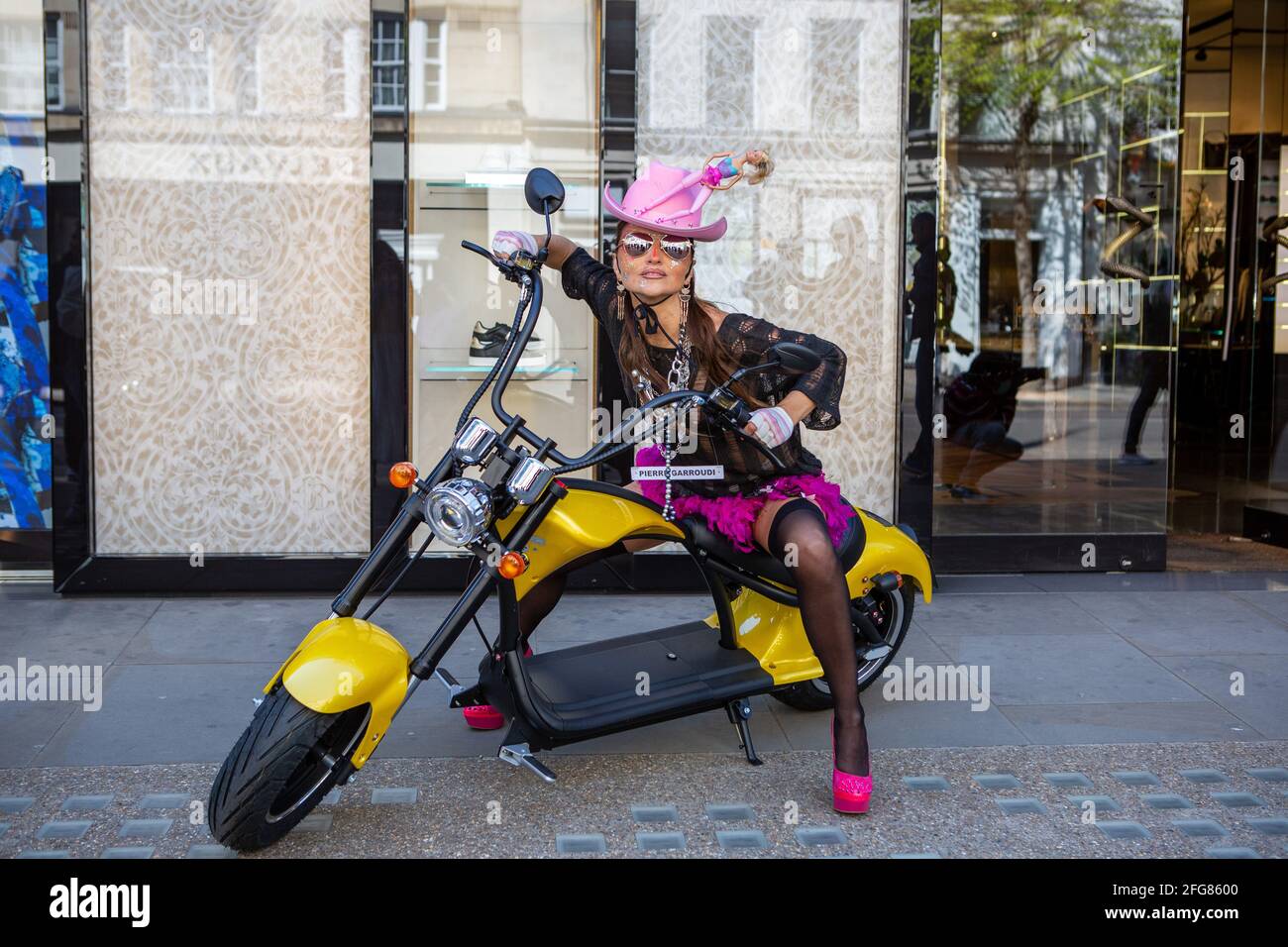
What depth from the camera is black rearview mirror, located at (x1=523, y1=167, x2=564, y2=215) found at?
3793 mm

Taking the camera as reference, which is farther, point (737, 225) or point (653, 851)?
point (737, 225)

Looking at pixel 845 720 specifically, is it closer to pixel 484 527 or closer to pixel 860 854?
pixel 860 854

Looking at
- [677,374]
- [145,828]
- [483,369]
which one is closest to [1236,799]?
[677,374]

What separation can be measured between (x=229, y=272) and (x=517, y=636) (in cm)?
340

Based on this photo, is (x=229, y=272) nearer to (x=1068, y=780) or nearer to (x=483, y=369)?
(x=483, y=369)

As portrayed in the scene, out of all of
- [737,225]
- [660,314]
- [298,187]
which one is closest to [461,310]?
[298,187]

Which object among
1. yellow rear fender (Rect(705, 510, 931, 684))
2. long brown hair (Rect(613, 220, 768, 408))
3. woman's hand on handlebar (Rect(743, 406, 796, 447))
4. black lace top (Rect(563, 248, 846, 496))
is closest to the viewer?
woman's hand on handlebar (Rect(743, 406, 796, 447))

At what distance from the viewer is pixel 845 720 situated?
3.97m

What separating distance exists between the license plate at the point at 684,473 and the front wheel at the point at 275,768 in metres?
1.04

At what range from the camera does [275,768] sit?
11.0 ft

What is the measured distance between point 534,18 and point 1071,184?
3519 millimetres

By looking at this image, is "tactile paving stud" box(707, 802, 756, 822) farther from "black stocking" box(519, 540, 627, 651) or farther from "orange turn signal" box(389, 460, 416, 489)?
"orange turn signal" box(389, 460, 416, 489)

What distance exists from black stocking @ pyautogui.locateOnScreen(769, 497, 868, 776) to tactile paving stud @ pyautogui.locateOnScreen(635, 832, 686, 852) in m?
0.55

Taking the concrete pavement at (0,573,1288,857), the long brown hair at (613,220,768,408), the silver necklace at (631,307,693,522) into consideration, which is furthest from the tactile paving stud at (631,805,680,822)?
the long brown hair at (613,220,768,408)
